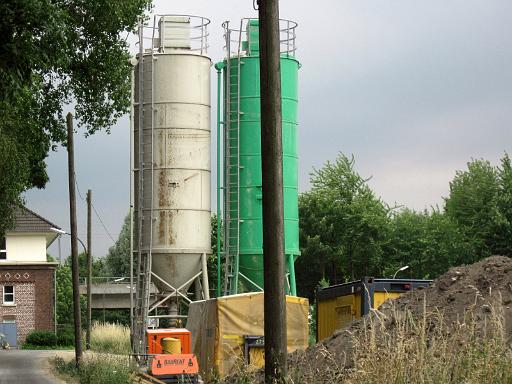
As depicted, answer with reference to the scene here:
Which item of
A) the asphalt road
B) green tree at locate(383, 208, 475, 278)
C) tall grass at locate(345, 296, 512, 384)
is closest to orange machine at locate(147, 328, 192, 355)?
the asphalt road

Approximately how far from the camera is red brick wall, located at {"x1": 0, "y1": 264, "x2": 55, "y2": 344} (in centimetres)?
6975

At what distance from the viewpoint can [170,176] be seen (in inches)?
1535

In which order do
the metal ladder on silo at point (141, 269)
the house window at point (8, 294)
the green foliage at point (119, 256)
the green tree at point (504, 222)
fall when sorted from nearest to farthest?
the metal ladder on silo at point (141, 269)
the house window at point (8, 294)
the green tree at point (504, 222)
the green foliage at point (119, 256)

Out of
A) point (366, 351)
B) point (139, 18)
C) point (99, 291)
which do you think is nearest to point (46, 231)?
point (99, 291)

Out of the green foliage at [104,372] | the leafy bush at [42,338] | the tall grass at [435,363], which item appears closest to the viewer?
the tall grass at [435,363]

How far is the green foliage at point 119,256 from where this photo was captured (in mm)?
119812

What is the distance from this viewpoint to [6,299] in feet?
231

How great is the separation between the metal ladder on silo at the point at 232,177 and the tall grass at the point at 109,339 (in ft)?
43.4

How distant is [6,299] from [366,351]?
61661mm

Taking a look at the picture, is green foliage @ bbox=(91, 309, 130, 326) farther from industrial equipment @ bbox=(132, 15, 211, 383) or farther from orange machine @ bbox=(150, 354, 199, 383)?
orange machine @ bbox=(150, 354, 199, 383)

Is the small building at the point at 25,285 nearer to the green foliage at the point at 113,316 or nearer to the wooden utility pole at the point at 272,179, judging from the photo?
the green foliage at the point at 113,316

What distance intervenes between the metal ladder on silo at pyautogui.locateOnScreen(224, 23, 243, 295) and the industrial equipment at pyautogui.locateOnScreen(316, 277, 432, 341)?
1412 cm

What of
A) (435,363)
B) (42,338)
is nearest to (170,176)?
(435,363)

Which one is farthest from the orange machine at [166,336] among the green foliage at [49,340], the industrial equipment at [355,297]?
the green foliage at [49,340]
